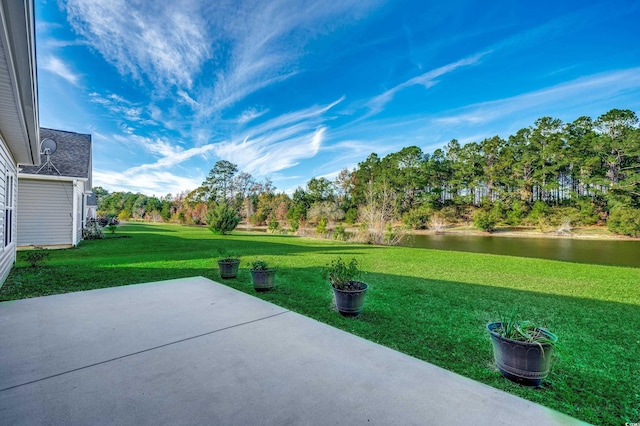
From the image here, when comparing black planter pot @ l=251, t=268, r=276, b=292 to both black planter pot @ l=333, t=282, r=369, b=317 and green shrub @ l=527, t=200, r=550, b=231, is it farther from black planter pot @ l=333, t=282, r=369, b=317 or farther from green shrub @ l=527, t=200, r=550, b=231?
green shrub @ l=527, t=200, r=550, b=231

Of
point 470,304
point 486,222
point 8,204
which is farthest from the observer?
point 486,222

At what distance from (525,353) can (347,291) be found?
1692 mm

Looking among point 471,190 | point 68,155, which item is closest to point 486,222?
point 471,190

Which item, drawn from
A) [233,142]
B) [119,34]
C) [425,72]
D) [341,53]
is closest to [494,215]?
[425,72]

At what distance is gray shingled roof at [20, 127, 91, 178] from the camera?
365 inches

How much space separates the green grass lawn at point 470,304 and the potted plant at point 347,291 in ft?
0.41

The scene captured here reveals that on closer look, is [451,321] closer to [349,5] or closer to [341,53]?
[349,5]

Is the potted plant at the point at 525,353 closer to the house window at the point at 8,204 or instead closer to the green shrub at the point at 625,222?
the house window at the point at 8,204

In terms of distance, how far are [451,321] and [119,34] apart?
36.8 feet

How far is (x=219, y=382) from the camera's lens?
179 cm

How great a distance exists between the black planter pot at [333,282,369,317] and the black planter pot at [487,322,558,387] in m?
1.50

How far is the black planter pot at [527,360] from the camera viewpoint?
1.83 meters

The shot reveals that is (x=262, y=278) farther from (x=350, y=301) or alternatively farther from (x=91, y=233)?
(x=91, y=233)

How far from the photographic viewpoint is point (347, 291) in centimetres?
316
